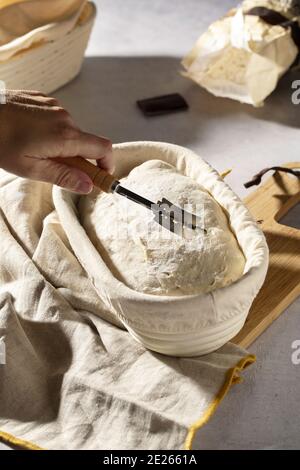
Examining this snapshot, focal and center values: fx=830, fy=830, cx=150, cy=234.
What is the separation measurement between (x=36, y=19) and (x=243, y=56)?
20.1 inches

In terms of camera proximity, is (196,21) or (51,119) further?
(196,21)

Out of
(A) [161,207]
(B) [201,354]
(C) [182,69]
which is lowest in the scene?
(C) [182,69]

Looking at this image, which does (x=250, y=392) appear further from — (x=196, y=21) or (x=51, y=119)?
(x=196, y=21)

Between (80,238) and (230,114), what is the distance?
83 centimetres

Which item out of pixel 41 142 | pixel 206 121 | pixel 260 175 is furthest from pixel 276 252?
pixel 206 121

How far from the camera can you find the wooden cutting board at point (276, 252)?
1359 mm

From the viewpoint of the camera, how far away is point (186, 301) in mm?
1166

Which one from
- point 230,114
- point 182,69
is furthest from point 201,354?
point 182,69

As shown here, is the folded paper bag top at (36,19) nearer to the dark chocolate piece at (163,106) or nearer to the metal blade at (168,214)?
the dark chocolate piece at (163,106)

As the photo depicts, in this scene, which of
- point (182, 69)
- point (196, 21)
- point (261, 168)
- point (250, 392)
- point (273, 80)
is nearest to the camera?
point (250, 392)

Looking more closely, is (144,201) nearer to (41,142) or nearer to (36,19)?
(41,142)

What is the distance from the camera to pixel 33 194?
1.53 meters

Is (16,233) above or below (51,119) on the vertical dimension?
below
